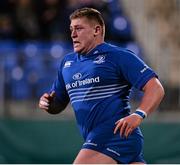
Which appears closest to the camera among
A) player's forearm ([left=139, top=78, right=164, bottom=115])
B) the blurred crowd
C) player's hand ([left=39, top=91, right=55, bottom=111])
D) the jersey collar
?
player's forearm ([left=139, top=78, right=164, bottom=115])

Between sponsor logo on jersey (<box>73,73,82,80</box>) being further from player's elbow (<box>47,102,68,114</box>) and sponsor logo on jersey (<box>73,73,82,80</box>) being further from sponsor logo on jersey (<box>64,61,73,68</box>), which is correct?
player's elbow (<box>47,102,68,114</box>)

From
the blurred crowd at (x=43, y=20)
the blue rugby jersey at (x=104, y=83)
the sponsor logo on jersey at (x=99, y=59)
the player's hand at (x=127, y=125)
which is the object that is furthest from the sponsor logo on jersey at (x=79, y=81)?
the blurred crowd at (x=43, y=20)

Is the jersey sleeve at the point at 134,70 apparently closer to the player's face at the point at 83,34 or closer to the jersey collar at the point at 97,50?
the jersey collar at the point at 97,50

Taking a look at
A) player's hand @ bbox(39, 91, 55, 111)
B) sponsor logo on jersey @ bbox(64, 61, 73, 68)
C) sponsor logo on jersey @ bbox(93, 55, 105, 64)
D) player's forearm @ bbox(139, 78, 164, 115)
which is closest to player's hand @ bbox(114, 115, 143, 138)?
player's forearm @ bbox(139, 78, 164, 115)

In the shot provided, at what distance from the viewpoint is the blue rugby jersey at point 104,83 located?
5051mm

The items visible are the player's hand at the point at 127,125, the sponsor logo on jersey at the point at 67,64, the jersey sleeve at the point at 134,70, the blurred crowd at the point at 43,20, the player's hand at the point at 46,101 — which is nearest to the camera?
the player's hand at the point at 127,125

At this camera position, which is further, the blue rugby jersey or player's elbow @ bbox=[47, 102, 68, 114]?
player's elbow @ bbox=[47, 102, 68, 114]

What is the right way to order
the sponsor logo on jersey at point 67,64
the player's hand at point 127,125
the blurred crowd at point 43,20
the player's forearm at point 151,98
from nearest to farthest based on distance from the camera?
the player's hand at point 127,125 < the player's forearm at point 151,98 < the sponsor logo on jersey at point 67,64 < the blurred crowd at point 43,20

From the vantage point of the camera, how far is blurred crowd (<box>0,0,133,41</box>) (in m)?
12.2

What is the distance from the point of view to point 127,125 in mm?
4629

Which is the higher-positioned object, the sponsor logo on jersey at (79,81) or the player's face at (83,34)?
the player's face at (83,34)

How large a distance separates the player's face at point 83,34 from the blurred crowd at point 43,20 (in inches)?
269

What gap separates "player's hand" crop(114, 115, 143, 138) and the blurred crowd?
24.5 feet

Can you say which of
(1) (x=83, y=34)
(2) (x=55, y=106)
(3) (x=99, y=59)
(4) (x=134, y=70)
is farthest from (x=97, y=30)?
(2) (x=55, y=106)
